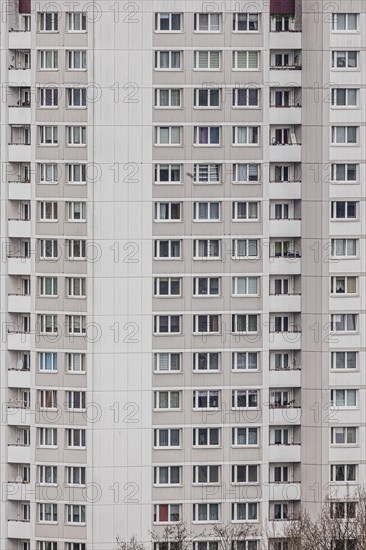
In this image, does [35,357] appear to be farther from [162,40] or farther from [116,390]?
[162,40]

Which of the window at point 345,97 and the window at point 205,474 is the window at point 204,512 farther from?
the window at point 345,97

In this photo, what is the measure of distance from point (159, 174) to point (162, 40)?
14.4 feet

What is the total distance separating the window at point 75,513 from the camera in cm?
6334

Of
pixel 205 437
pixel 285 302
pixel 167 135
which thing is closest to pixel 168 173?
pixel 167 135

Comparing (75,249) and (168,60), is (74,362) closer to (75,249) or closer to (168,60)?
(75,249)

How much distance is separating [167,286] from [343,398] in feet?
22.8

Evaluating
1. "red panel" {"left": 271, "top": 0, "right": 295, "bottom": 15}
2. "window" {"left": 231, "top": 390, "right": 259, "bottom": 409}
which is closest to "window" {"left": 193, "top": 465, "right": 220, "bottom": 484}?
"window" {"left": 231, "top": 390, "right": 259, "bottom": 409}

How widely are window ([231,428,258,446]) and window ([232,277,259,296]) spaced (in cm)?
456

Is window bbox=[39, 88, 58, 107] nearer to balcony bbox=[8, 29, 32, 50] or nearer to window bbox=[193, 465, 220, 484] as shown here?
balcony bbox=[8, 29, 32, 50]

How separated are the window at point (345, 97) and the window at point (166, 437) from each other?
12104 mm

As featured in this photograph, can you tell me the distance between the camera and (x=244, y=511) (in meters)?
63.8

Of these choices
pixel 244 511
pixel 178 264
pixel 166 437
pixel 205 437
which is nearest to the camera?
pixel 178 264

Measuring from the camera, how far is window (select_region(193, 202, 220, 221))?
6309 centimetres

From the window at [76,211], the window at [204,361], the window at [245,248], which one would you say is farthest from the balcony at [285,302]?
the window at [76,211]
